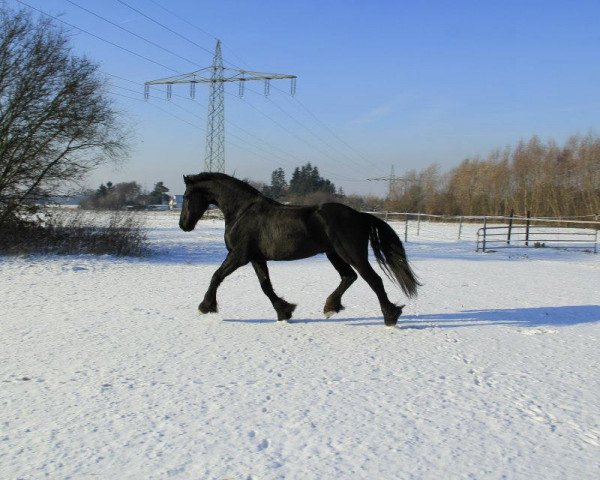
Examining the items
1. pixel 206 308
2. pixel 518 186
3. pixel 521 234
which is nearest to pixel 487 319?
pixel 206 308

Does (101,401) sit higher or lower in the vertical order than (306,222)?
lower

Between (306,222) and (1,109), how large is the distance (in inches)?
509

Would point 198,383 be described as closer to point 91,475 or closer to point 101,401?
point 101,401

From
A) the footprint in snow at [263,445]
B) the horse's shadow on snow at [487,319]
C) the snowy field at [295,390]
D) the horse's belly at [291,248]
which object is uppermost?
the horse's belly at [291,248]

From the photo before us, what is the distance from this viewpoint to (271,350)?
5023mm

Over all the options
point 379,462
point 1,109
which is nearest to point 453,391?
point 379,462

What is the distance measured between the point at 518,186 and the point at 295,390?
196 feet

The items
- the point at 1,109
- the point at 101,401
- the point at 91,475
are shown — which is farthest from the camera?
the point at 1,109

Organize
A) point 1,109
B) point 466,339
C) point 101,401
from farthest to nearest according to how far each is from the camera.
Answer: point 1,109 → point 466,339 → point 101,401

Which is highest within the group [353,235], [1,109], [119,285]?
[1,109]

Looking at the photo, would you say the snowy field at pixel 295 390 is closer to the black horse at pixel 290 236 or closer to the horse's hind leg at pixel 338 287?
the horse's hind leg at pixel 338 287

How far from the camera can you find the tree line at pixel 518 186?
2040 inches

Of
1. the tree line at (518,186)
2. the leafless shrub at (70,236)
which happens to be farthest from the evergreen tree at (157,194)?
the leafless shrub at (70,236)

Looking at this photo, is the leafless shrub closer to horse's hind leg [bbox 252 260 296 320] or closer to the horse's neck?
the horse's neck
